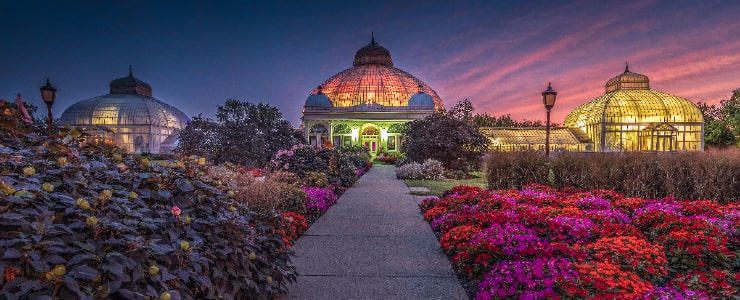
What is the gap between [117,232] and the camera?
2400mm

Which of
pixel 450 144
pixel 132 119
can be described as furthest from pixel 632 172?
pixel 132 119

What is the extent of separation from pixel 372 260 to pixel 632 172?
28.3ft

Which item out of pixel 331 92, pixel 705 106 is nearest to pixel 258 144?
pixel 331 92

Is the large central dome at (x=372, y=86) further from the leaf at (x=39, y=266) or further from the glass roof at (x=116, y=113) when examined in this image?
the leaf at (x=39, y=266)

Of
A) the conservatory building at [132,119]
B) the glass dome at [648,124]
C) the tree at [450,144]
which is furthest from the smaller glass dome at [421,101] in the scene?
the conservatory building at [132,119]

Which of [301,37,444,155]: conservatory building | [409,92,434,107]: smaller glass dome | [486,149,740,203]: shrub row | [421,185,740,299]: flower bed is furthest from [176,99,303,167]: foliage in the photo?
[409,92,434,107]: smaller glass dome

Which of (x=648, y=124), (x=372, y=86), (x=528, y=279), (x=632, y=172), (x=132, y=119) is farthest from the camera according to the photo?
(x=132, y=119)

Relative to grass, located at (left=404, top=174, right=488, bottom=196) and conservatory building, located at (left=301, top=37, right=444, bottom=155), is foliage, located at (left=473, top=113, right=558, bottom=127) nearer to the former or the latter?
conservatory building, located at (left=301, top=37, right=444, bottom=155)

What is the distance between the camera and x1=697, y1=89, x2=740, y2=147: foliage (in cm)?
2895

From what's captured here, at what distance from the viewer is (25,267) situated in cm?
202

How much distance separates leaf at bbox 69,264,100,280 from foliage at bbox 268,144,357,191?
11035 mm

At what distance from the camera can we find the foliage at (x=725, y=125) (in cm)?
2895

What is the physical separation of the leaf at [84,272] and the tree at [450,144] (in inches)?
795

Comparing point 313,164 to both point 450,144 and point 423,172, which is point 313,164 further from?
point 450,144
